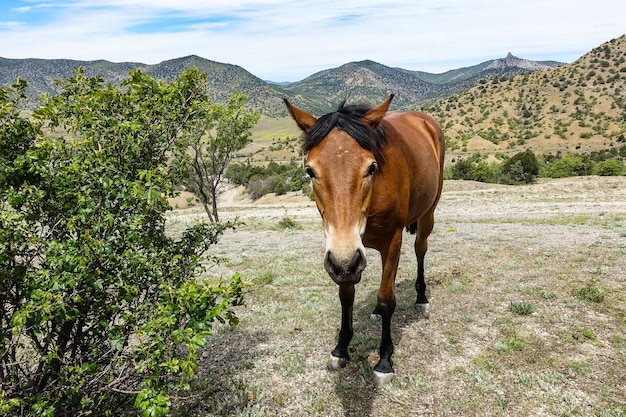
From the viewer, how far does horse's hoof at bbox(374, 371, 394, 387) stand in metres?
4.41

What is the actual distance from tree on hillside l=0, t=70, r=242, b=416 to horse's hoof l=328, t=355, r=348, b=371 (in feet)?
7.17

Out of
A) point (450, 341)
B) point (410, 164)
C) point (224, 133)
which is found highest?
point (224, 133)

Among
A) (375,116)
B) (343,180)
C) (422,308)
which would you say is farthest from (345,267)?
(422,308)

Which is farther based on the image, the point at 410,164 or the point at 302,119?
the point at 410,164

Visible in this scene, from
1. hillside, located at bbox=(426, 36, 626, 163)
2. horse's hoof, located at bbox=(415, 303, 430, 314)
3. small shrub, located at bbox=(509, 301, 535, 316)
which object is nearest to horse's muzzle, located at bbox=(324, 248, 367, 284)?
horse's hoof, located at bbox=(415, 303, 430, 314)

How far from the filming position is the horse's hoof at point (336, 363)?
474cm

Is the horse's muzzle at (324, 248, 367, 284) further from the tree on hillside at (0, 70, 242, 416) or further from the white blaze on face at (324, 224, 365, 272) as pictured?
the tree on hillside at (0, 70, 242, 416)

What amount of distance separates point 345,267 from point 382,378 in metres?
2.34

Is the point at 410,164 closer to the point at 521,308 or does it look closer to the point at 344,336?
the point at 344,336

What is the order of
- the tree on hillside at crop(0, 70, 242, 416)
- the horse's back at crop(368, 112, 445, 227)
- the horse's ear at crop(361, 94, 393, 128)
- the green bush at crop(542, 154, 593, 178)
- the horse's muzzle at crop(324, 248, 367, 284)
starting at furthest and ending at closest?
the green bush at crop(542, 154, 593, 178), the horse's back at crop(368, 112, 445, 227), the horse's ear at crop(361, 94, 393, 128), the horse's muzzle at crop(324, 248, 367, 284), the tree on hillside at crop(0, 70, 242, 416)

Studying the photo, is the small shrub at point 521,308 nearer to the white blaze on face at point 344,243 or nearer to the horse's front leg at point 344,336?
the horse's front leg at point 344,336

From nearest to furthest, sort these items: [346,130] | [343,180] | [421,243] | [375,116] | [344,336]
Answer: [343,180] < [346,130] < [375,116] < [344,336] < [421,243]

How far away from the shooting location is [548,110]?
6875 centimetres

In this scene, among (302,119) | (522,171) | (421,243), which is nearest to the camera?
(302,119)
